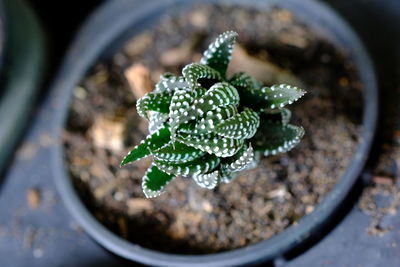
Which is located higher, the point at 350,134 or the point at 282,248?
the point at 350,134

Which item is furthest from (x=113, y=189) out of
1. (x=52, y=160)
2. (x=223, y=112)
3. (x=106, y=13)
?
(x=106, y=13)

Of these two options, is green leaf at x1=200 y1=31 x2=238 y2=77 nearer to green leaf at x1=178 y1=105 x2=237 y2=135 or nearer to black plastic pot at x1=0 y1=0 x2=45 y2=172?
green leaf at x1=178 y1=105 x2=237 y2=135

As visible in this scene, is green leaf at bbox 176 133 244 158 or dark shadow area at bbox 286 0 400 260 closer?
green leaf at bbox 176 133 244 158

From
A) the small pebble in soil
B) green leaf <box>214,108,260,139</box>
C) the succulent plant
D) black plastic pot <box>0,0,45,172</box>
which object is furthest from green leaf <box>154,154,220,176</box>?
black plastic pot <box>0,0,45,172</box>

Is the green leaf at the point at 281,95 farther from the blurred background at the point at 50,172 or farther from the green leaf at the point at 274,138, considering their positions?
the blurred background at the point at 50,172

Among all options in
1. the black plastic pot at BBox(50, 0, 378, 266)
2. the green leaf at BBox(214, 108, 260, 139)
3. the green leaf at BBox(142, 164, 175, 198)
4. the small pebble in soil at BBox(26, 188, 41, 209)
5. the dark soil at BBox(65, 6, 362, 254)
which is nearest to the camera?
the green leaf at BBox(214, 108, 260, 139)

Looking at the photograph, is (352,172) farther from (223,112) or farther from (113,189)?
(113,189)

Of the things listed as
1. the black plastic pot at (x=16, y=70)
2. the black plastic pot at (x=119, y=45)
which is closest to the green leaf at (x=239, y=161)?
the black plastic pot at (x=119, y=45)

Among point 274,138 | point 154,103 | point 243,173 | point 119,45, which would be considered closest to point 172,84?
point 154,103
